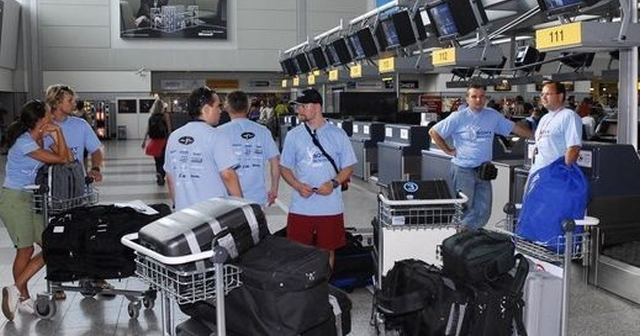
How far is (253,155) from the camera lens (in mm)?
4414

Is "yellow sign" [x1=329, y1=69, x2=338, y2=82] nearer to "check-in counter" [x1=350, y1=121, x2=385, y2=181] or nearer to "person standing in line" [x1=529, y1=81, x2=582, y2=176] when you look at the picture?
"check-in counter" [x1=350, y1=121, x2=385, y2=181]

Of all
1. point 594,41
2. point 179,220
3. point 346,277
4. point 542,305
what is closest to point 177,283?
point 179,220

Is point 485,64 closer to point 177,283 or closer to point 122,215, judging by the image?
point 122,215

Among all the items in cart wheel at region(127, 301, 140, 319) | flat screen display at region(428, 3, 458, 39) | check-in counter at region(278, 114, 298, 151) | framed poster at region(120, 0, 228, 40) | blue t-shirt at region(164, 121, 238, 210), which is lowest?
cart wheel at region(127, 301, 140, 319)

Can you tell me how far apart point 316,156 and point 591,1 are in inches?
86.9

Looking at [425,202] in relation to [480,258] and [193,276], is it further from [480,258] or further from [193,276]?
[193,276]

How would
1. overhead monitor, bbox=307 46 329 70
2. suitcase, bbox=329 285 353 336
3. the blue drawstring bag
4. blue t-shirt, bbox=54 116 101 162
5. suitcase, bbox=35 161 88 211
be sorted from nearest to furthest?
suitcase, bbox=329 285 353 336, the blue drawstring bag, suitcase, bbox=35 161 88 211, blue t-shirt, bbox=54 116 101 162, overhead monitor, bbox=307 46 329 70

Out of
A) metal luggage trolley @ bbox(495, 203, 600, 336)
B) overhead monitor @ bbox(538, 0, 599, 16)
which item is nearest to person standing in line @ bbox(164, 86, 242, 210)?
metal luggage trolley @ bbox(495, 203, 600, 336)

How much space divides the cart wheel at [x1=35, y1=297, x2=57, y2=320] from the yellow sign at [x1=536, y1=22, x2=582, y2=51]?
12.0 feet

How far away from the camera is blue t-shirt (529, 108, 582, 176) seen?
4.41 metres

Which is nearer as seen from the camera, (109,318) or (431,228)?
(431,228)

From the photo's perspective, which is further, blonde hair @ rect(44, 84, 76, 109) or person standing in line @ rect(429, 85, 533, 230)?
person standing in line @ rect(429, 85, 533, 230)

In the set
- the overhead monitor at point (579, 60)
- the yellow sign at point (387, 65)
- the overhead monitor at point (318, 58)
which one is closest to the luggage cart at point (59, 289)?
the yellow sign at point (387, 65)

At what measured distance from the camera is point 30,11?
2262 cm
